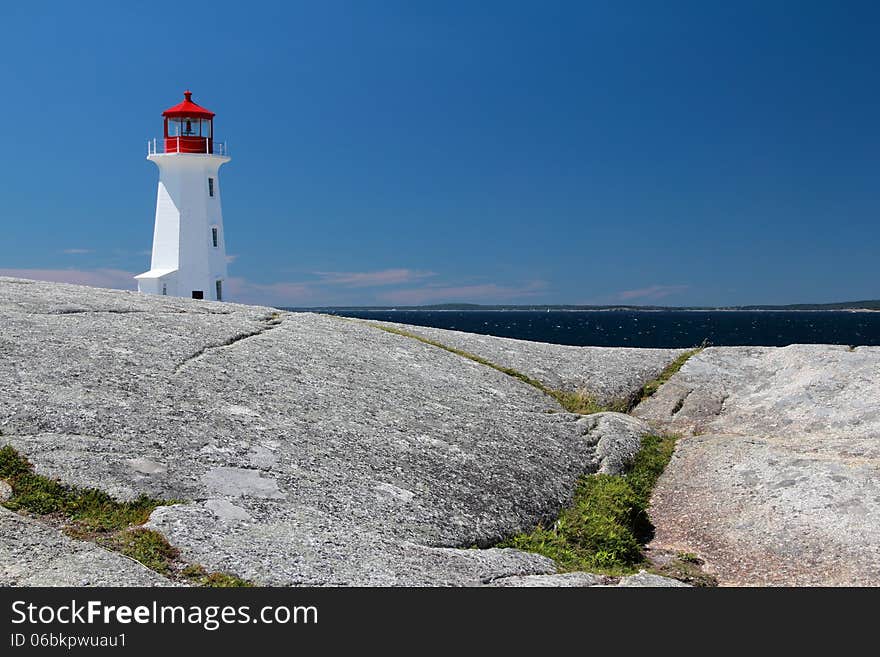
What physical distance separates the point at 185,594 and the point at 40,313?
483 inches

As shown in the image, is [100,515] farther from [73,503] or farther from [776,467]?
[776,467]

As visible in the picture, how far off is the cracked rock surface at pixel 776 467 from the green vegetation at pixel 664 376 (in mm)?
288

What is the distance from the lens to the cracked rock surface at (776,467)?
1320cm

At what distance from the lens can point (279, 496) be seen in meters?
11.5

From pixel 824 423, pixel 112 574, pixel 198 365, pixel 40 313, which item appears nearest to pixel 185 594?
pixel 112 574

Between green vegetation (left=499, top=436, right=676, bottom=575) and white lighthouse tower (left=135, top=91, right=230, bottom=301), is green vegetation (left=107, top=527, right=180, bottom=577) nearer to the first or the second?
green vegetation (left=499, top=436, right=676, bottom=575)

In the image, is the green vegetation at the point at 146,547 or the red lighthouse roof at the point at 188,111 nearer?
the green vegetation at the point at 146,547

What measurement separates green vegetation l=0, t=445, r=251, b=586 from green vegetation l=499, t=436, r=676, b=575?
5.23 m

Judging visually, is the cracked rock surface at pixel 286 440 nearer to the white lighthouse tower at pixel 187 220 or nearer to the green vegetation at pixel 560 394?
the green vegetation at pixel 560 394

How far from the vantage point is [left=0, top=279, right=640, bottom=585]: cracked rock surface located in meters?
10.5

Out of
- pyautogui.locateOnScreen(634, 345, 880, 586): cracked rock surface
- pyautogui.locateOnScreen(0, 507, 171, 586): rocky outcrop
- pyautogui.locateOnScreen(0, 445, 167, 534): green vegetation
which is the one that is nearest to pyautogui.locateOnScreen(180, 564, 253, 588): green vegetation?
pyautogui.locateOnScreen(0, 507, 171, 586): rocky outcrop

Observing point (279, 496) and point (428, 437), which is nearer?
point (279, 496)

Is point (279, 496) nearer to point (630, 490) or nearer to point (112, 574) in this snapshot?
point (112, 574)

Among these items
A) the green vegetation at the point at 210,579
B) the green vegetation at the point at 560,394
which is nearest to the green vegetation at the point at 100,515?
the green vegetation at the point at 210,579
